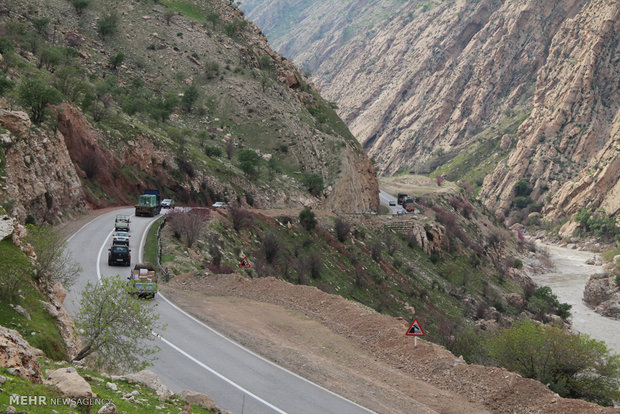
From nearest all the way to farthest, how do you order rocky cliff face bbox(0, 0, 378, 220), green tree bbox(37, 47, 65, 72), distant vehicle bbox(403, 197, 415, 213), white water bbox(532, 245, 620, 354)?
rocky cliff face bbox(0, 0, 378, 220)
white water bbox(532, 245, 620, 354)
green tree bbox(37, 47, 65, 72)
distant vehicle bbox(403, 197, 415, 213)

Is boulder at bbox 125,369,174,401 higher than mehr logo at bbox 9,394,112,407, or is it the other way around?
mehr logo at bbox 9,394,112,407

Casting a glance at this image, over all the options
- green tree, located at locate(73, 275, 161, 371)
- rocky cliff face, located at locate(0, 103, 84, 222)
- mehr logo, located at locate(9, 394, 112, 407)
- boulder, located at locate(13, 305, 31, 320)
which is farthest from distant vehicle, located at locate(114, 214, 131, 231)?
mehr logo, located at locate(9, 394, 112, 407)

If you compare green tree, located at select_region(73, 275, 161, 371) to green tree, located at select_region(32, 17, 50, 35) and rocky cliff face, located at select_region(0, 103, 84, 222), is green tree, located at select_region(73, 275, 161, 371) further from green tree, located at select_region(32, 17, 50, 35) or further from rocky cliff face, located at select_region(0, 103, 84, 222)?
green tree, located at select_region(32, 17, 50, 35)

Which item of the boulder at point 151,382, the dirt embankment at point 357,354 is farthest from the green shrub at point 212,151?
the boulder at point 151,382

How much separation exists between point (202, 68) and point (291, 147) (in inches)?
747

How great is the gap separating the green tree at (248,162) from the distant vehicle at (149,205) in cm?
1621

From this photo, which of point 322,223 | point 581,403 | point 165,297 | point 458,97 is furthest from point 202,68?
point 458,97

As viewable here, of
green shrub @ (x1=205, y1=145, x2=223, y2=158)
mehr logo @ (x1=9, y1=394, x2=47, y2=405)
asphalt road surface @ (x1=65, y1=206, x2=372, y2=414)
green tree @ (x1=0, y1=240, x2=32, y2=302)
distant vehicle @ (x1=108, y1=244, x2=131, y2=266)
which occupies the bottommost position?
distant vehicle @ (x1=108, y1=244, x2=131, y2=266)

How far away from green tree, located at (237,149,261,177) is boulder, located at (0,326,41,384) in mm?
53168

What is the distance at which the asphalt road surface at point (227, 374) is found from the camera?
17.2 metres

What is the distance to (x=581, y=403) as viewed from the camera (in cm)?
1748

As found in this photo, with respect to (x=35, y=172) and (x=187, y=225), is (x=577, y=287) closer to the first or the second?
(x=187, y=225)

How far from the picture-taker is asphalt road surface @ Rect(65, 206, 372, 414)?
56.5 feet

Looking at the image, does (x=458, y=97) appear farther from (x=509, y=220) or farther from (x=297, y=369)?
(x=297, y=369)
